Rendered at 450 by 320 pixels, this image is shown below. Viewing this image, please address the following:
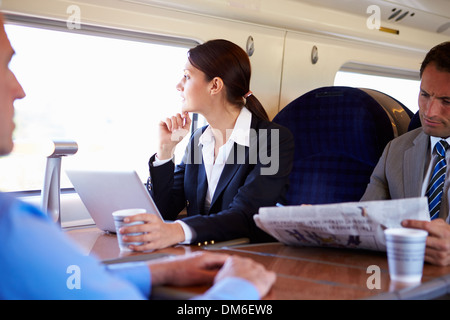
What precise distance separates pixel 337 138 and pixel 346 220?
1.27 m

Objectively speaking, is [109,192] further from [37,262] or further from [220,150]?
[37,262]

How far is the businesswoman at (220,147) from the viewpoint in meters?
2.24

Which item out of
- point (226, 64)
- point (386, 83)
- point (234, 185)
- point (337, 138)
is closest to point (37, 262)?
point (234, 185)

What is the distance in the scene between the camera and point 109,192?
1806 millimetres

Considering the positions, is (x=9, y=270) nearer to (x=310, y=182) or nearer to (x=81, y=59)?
(x=81, y=59)

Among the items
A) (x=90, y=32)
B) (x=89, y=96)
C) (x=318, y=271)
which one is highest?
(x=90, y=32)

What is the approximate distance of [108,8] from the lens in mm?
2387

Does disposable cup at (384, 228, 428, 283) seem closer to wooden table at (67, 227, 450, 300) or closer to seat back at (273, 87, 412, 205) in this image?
wooden table at (67, 227, 450, 300)

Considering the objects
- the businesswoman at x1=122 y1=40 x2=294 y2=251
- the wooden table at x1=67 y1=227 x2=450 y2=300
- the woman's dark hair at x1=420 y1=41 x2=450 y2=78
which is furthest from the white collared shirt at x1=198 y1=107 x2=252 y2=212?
the woman's dark hair at x1=420 y1=41 x2=450 y2=78

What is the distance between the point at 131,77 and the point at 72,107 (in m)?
0.36

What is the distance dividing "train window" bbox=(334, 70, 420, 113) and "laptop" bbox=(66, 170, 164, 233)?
2.09 m

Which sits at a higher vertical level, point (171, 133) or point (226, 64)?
point (226, 64)

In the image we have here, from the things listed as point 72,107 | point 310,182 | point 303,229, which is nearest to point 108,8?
point 72,107

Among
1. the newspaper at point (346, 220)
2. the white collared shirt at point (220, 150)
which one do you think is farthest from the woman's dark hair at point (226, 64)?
the newspaper at point (346, 220)
